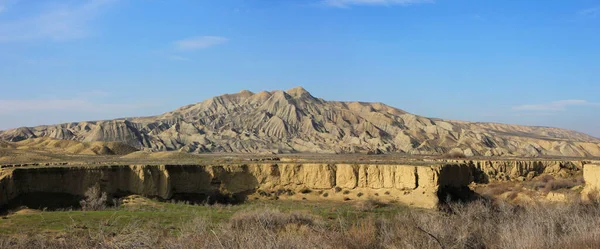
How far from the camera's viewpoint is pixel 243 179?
1594 inches

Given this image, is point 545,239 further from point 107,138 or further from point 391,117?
point 391,117

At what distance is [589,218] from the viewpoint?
15.7m

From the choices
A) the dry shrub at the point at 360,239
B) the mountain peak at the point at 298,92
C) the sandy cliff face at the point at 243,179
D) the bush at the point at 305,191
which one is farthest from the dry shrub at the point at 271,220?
the mountain peak at the point at 298,92

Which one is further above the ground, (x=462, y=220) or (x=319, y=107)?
(x=319, y=107)

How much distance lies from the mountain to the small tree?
6833cm

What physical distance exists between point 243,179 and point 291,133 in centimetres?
8025

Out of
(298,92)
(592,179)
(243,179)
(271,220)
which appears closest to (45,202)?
(243,179)

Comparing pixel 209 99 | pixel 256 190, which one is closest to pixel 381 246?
pixel 256 190

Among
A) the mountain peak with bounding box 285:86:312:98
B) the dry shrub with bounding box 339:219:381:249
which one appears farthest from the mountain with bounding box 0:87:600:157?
the dry shrub with bounding box 339:219:381:249

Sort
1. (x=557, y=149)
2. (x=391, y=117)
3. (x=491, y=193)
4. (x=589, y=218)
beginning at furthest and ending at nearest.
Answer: (x=391, y=117), (x=557, y=149), (x=491, y=193), (x=589, y=218)

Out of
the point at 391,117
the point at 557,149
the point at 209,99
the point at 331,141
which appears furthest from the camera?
the point at 209,99

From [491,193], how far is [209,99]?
122638 mm

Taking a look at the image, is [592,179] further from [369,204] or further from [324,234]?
[324,234]

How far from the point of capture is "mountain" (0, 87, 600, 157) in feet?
335
